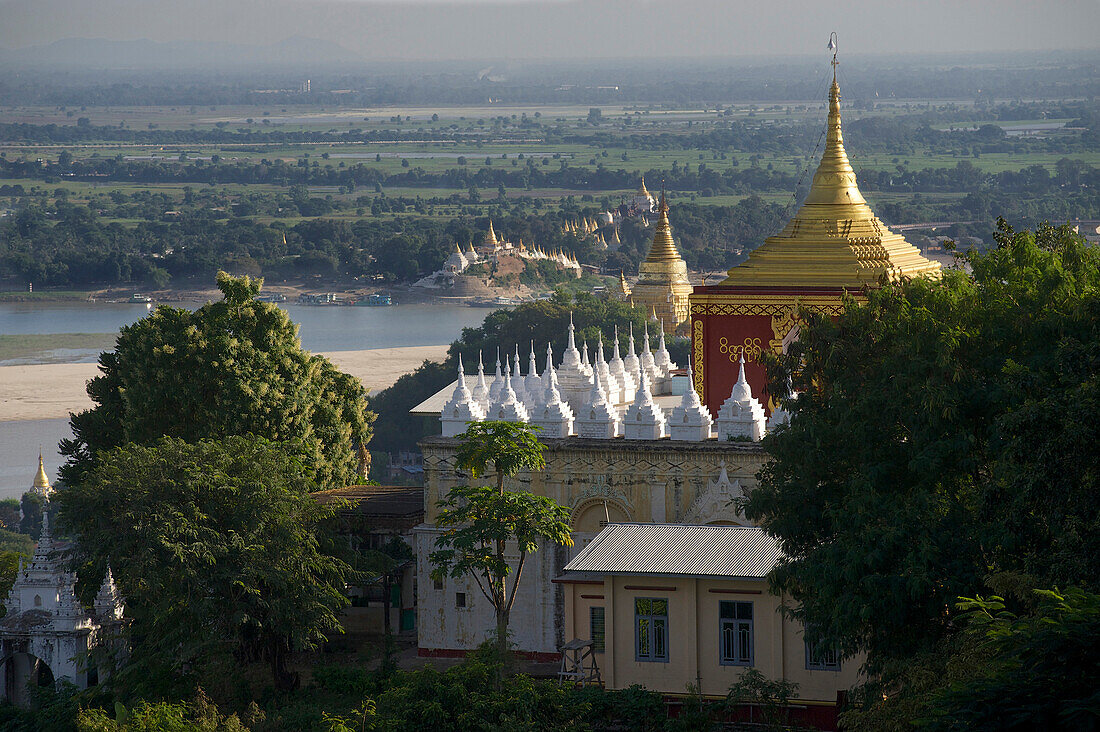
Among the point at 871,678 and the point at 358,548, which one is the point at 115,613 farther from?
the point at 871,678

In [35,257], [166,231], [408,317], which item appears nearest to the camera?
[408,317]

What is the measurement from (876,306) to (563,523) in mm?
5665

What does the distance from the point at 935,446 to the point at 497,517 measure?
6.83m

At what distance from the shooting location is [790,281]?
103ft

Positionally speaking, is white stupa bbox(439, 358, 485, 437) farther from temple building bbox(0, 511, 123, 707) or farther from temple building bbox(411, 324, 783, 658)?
temple building bbox(0, 511, 123, 707)

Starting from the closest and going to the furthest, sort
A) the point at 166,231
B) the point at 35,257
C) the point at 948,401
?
the point at 948,401 < the point at 35,257 < the point at 166,231

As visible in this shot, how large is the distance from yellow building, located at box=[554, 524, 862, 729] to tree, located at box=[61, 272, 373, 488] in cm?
848

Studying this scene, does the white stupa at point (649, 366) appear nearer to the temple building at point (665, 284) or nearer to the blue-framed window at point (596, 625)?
the blue-framed window at point (596, 625)

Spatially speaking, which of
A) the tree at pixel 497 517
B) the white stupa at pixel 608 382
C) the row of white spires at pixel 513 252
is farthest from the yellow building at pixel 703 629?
the row of white spires at pixel 513 252

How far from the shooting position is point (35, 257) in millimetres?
150250

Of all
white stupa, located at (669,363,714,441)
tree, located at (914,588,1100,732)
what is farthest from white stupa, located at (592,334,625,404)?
tree, located at (914,588,1100,732)

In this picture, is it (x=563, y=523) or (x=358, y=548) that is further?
(x=358, y=548)

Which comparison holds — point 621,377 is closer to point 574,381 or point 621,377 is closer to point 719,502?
point 574,381

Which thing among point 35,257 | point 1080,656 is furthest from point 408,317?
point 1080,656
